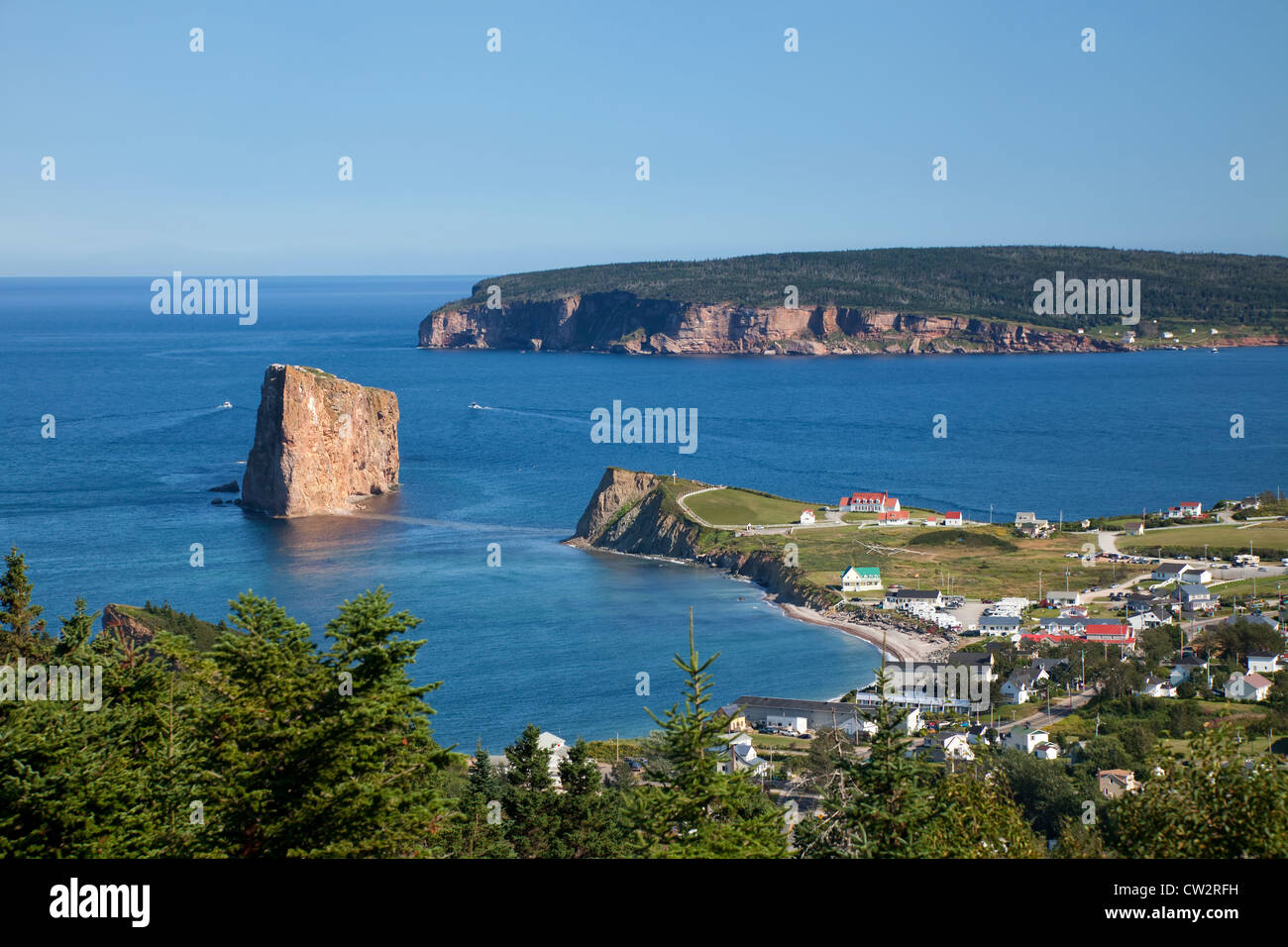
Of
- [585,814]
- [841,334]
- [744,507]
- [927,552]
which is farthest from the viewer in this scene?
[841,334]

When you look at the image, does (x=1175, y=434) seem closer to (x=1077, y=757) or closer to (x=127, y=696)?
(x=1077, y=757)

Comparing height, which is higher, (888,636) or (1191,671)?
(1191,671)

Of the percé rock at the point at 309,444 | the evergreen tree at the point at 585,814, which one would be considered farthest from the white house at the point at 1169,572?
the percé rock at the point at 309,444

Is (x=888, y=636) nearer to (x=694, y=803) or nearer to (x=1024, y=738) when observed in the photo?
(x=1024, y=738)

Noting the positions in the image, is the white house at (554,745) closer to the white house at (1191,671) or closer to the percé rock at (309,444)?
the white house at (1191,671)

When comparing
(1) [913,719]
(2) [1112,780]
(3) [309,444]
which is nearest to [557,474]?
(3) [309,444]

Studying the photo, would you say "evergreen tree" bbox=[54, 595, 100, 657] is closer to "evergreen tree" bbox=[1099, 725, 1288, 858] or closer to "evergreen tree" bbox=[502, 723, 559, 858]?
"evergreen tree" bbox=[502, 723, 559, 858]
